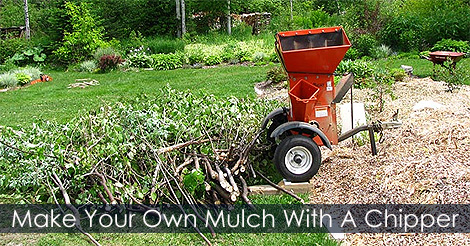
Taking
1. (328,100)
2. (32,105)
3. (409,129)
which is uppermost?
(328,100)

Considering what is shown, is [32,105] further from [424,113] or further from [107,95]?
[424,113]

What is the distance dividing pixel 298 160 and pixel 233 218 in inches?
33.6

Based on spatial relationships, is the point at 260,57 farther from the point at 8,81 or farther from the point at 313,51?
the point at 313,51

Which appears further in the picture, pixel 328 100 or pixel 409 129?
pixel 409 129

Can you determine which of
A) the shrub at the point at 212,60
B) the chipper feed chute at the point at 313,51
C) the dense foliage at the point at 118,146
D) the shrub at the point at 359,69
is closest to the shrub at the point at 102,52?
the shrub at the point at 212,60

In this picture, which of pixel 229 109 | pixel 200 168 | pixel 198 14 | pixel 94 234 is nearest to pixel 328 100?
pixel 229 109

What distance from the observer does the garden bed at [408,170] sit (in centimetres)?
356

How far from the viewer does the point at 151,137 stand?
441 cm

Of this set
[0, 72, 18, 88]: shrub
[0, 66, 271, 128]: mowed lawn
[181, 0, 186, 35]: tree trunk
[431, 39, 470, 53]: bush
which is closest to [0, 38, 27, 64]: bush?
[0, 66, 271, 128]: mowed lawn

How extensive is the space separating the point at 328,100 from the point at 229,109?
103 centimetres

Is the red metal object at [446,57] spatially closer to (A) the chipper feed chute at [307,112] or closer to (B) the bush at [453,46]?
(B) the bush at [453,46]

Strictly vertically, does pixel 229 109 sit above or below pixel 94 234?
above

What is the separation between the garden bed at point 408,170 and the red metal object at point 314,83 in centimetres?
40

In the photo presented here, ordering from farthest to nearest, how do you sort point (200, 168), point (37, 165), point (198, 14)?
point (198, 14)
point (200, 168)
point (37, 165)
